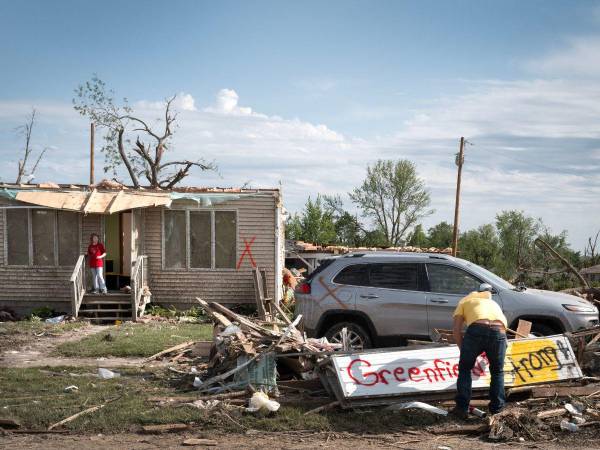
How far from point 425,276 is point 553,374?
249 centimetres

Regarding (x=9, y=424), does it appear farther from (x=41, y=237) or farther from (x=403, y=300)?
(x=41, y=237)

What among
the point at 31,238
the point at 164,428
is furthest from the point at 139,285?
the point at 164,428

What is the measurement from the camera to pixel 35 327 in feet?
51.4

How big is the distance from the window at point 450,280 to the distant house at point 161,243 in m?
8.84

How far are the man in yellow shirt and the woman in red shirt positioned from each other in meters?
12.2

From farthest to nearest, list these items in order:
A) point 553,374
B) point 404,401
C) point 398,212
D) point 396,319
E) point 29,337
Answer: point 398,212 → point 29,337 → point 396,319 → point 553,374 → point 404,401

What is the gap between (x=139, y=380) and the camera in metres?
9.45

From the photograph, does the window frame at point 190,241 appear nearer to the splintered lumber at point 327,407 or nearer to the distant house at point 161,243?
the distant house at point 161,243

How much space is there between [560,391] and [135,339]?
8452 millimetres

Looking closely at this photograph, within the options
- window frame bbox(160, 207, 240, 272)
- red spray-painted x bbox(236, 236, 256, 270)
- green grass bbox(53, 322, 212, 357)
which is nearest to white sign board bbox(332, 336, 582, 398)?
green grass bbox(53, 322, 212, 357)

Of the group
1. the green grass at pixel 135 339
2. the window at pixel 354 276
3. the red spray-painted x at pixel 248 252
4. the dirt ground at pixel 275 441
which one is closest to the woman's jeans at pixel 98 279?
the green grass at pixel 135 339

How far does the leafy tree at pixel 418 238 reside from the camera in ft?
176

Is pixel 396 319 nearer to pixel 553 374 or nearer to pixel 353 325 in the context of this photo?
pixel 353 325

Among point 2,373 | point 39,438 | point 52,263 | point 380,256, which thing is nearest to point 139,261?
point 52,263
